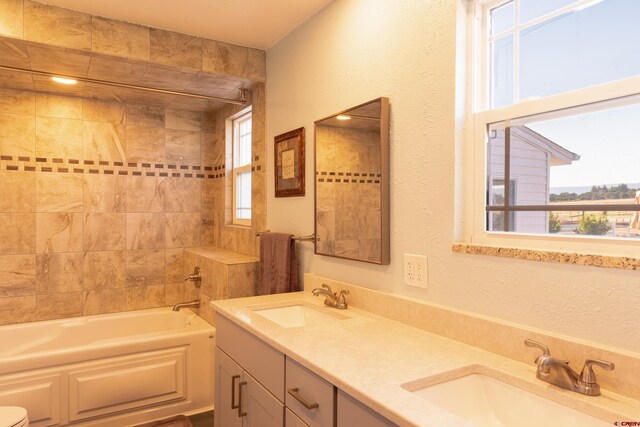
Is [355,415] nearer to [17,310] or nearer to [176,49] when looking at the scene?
[176,49]

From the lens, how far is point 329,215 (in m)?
2.16

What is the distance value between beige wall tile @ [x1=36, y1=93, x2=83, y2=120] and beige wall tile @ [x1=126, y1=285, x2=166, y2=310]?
1483 mm

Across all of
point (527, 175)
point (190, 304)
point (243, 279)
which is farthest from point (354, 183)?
point (190, 304)

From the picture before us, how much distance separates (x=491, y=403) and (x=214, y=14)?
2.29 meters

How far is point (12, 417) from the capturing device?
6.10 ft

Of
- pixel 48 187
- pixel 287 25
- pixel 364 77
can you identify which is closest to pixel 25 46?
pixel 48 187

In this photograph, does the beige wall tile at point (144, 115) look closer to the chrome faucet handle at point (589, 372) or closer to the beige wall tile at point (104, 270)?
the beige wall tile at point (104, 270)

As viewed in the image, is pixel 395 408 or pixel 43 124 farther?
pixel 43 124

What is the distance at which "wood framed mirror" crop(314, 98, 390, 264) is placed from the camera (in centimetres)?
175

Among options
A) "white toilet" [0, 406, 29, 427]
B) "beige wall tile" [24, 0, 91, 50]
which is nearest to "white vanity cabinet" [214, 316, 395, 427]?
"white toilet" [0, 406, 29, 427]

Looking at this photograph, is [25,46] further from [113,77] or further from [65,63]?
[113,77]

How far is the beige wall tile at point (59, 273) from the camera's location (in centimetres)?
313

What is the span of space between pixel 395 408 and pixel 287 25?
7.29ft

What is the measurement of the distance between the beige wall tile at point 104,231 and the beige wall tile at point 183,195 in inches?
16.0
